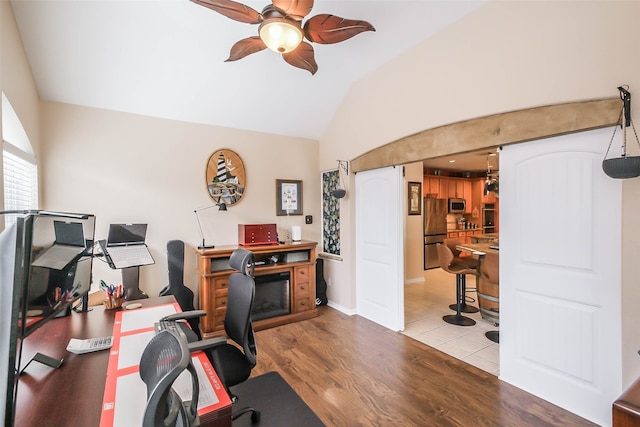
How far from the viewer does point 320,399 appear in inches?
92.0

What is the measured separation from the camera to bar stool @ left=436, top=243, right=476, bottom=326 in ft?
12.6

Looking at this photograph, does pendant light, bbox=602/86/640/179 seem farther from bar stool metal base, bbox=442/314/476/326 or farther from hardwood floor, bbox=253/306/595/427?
bar stool metal base, bbox=442/314/476/326

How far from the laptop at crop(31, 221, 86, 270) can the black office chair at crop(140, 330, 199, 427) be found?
2.24ft

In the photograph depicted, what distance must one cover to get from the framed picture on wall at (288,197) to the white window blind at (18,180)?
2.69 m

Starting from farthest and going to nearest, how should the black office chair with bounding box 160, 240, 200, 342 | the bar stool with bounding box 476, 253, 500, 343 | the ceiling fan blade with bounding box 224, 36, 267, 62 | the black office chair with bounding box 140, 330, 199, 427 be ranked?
the black office chair with bounding box 160, 240, 200, 342, the bar stool with bounding box 476, 253, 500, 343, the ceiling fan blade with bounding box 224, 36, 267, 62, the black office chair with bounding box 140, 330, 199, 427

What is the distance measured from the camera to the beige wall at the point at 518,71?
188 cm

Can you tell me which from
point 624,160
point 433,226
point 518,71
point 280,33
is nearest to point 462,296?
point 433,226

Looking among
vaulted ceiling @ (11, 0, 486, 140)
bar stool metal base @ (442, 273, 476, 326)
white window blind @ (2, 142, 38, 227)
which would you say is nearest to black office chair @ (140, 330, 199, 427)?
white window blind @ (2, 142, 38, 227)

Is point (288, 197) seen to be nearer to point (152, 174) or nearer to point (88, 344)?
point (152, 174)

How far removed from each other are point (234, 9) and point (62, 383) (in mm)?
2176

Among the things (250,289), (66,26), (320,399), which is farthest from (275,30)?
(320,399)

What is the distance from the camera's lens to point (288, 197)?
15.0 feet

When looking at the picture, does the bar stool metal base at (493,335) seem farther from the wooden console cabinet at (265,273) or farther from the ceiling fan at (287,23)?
the ceiling fan at (287,23)

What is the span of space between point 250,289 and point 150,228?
7.41ft
